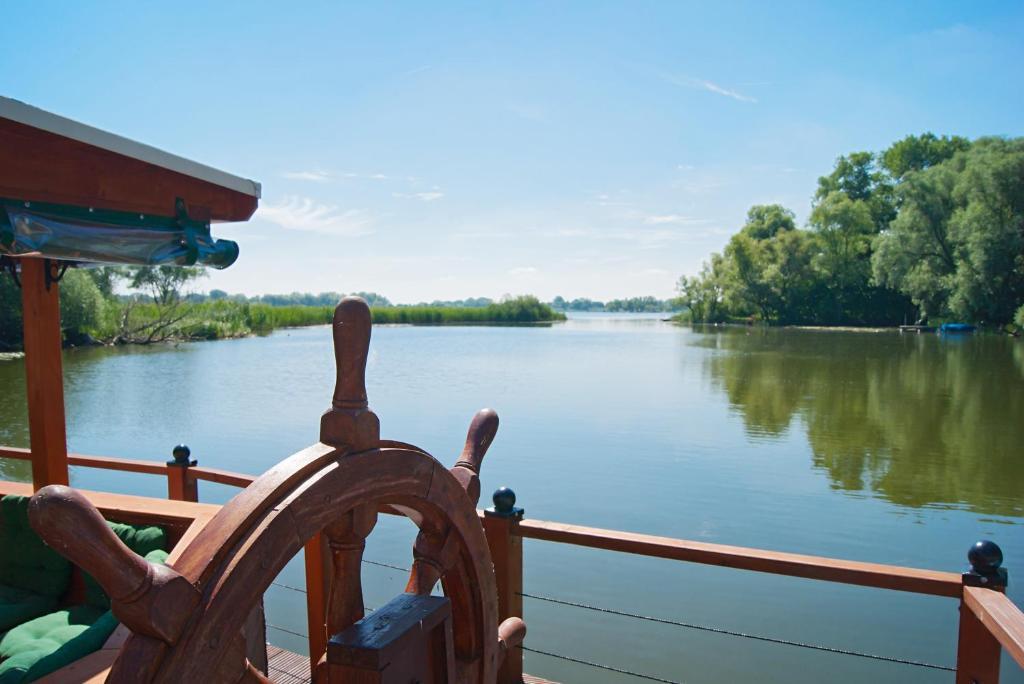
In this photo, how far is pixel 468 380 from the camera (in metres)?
20.0

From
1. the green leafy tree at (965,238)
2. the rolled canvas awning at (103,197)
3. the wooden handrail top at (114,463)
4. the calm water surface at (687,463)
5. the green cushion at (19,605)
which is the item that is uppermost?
the green leafy tree at (965,238)

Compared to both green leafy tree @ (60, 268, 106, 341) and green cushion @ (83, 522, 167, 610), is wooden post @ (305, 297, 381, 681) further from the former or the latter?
green leafy tree @ (60, 268, 106, 341)

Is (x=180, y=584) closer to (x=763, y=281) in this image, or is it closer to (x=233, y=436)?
(x=233, y=436)

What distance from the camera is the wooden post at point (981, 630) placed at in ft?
5.86

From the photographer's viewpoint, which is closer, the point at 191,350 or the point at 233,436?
the point at 233,436

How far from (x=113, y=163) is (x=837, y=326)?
51.0 m

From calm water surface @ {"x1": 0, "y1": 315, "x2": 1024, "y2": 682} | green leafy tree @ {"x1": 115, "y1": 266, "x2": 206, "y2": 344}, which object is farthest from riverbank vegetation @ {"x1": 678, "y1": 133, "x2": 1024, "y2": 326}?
green leafy tree @ {"x1": 115, "y1": 266, "x2": 206, "y2": 344}

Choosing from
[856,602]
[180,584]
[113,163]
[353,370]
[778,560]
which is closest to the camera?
[180,584]

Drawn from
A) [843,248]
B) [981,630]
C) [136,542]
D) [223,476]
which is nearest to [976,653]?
[981,630]

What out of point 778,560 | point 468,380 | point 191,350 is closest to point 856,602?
point 778,560

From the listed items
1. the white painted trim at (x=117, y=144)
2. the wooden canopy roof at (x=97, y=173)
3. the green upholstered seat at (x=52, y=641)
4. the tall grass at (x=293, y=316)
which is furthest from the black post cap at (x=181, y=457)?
the tall grass at (x=293, y=316)

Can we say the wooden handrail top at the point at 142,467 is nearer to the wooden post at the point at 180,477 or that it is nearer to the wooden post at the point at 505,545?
the wooden post at the point at 180,477

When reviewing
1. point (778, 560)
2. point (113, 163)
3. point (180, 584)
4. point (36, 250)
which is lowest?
point (778, 560)

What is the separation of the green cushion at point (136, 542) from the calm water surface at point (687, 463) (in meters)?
2.83
